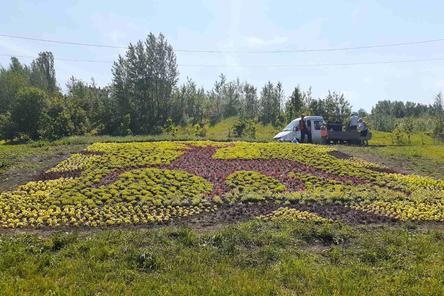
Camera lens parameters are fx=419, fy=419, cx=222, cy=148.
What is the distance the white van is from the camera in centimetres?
3183

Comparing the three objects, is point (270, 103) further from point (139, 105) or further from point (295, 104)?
point (139, 105)

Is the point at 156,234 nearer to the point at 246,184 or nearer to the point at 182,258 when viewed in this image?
the point at 182,258

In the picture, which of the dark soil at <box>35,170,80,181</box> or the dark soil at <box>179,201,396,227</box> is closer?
the dark soil at <box>179,201,396,227</box>

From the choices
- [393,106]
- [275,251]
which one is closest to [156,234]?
[275,251]

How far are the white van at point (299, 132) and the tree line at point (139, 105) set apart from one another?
14.5m

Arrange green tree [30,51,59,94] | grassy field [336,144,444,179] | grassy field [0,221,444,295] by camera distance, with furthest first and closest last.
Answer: green tree [30,51,59,94] → grassy field [336,144,444,179] → grassy field [0,221,444,295]

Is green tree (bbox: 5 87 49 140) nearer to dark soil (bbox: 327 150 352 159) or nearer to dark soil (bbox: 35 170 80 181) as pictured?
dark soil (bbox: 35 170 80 181)

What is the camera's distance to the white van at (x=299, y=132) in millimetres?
31828

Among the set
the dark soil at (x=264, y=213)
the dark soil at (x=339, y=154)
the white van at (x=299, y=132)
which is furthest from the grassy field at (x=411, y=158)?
A: the dark soil at (x=264, y=213)

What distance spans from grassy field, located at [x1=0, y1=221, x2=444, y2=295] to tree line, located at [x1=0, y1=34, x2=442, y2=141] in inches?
1057

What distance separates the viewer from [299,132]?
105 feet

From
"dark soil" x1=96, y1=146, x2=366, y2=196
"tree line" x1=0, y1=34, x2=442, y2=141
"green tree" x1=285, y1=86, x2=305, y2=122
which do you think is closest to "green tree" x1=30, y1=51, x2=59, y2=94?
"tree line" x1=0, y1=34, x2=442, y2=141

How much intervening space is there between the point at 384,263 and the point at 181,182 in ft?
30.3

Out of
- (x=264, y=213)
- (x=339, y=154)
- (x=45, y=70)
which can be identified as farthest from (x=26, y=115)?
(x=45, y=70)
